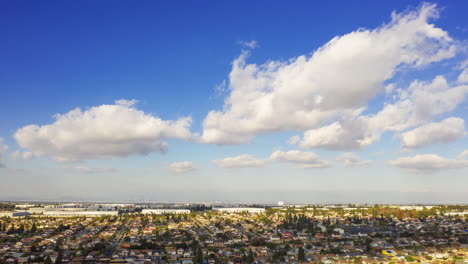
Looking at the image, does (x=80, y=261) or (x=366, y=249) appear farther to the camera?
(x=366, y=249)

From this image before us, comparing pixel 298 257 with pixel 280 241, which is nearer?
pixel 298 257

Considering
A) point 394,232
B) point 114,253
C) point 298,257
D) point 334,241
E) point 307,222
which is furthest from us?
point 307,222

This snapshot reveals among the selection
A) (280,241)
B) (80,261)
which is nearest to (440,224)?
(280,241)

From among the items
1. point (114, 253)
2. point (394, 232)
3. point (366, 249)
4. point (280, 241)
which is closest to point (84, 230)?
point (114, 253)

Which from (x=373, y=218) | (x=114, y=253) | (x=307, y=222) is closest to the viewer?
(x=114, y=253)

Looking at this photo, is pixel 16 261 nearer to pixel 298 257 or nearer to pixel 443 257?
pixel 298 257

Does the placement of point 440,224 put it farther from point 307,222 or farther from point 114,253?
point 114,253

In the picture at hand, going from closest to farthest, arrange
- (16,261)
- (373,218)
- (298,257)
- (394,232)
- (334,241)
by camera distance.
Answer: (16,261) → (298,257) → (334,241) → (394,232) → (373,218)

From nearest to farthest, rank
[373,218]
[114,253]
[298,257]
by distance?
1. [298,257]
2. [114,253]
3. [373,218]

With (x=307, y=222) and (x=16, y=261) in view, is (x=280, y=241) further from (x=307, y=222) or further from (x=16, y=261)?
(x=16, y=261)
